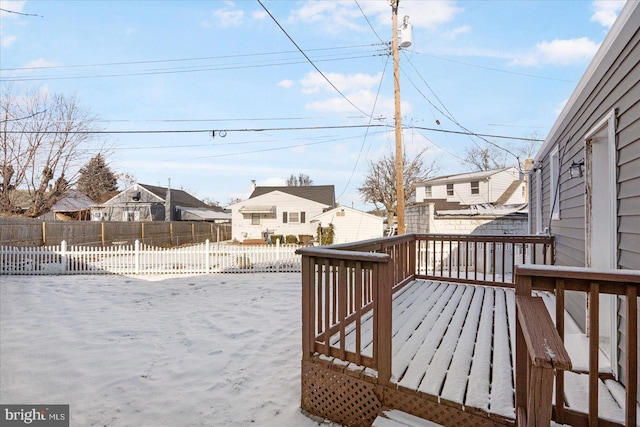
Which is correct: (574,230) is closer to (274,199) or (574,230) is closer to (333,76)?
(333,76)

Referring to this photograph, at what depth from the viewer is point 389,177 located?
25.7 meters

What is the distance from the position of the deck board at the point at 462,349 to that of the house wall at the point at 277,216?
689 inches

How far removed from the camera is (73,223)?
1346 cm

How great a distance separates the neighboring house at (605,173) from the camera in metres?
2.24

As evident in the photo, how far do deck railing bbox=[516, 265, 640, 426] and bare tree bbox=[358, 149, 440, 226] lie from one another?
77.2 ft

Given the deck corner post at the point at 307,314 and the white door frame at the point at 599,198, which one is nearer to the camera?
the deck corner post at the point at 307,314

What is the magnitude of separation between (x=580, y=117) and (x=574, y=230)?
1.37 metres

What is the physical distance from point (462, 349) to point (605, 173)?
2.39m

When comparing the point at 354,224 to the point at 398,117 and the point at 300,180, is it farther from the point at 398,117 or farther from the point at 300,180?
the point at 300,180

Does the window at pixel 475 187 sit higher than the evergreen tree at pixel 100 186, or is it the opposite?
the evergreen tree at pixel 100 186

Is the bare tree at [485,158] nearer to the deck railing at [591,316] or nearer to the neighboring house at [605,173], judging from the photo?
the neighboring house at [605,173]

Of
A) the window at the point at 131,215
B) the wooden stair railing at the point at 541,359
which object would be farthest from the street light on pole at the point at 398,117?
the window at the point at 131,215

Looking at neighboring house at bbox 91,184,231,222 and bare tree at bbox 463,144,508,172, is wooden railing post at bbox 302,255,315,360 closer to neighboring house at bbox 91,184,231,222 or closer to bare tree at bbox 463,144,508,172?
neighboring house at bbox 91,184,231,222

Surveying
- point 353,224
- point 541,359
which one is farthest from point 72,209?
point 541,359
